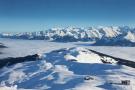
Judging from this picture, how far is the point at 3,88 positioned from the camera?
155875mm

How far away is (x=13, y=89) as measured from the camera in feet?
551

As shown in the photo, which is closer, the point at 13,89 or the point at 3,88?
the point at 3,88

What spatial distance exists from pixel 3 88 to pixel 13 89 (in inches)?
493
